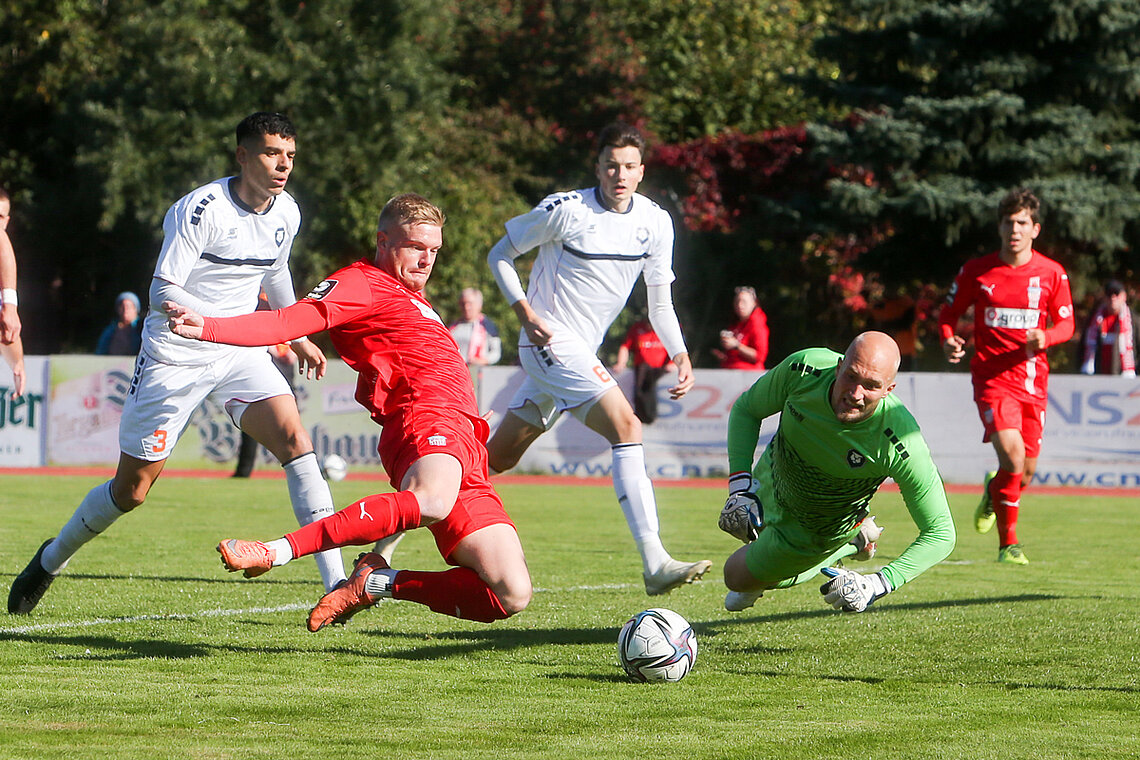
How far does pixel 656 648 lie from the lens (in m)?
5.33

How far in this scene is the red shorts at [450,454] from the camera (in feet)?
18.1

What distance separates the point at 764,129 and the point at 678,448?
21.0m

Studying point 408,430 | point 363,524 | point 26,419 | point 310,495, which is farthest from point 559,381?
point 26,419

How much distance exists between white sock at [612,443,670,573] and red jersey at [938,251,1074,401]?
3349 mm

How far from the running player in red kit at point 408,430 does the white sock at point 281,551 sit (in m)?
0.01

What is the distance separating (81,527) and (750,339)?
12261 millimetres

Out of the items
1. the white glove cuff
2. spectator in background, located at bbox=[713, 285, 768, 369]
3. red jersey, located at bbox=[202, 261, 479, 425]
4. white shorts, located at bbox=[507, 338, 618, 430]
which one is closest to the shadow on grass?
red jersey, located at bbox=[202, 261, 479, 425]

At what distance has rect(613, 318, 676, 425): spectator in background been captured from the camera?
17.8 meters

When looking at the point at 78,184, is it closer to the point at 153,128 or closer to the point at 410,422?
the point at 153,128

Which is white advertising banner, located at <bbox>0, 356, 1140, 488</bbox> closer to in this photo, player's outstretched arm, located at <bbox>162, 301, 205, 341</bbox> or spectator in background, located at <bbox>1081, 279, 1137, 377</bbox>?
spectator in background, located at <bbox>1081, 279, 1137, 377</bbox>

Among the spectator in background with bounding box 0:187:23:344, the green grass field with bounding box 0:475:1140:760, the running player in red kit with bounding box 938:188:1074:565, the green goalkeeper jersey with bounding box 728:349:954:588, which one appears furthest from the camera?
the running player in red kit with bounding box 938:188:1074:565

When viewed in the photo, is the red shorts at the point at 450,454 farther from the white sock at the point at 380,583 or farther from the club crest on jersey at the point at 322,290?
the club crest on jersey at the point at 322,290

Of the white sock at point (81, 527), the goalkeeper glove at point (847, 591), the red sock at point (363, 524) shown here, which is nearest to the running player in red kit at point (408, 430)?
the red sock at point (363, 524)

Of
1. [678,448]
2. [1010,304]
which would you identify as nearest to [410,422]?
[1010,304]
